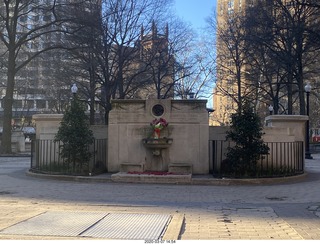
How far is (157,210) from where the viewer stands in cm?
891

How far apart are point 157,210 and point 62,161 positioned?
962cm

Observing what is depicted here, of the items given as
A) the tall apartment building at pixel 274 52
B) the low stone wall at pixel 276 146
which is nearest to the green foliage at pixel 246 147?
the low stone wall at pixel 276 146

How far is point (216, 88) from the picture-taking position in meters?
47.9

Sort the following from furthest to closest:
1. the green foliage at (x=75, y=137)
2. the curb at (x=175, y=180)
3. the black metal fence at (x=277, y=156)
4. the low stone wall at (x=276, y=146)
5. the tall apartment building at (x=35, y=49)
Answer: the tall apartment building at (x=35, y=49) → the low stone wall at (x=276, y=146) → the black metal fence at (x=277, y=156) → the green foliage at (x=75, y=137) → the curb at (x=175, y=180)

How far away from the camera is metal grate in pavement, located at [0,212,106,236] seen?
20.9 ft

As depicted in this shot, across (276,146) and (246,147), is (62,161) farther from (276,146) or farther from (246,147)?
(276,146)

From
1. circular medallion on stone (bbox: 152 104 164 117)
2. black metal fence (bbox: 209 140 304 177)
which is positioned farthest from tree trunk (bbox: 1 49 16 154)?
black metal fence (bbox: 209 140 304 177)

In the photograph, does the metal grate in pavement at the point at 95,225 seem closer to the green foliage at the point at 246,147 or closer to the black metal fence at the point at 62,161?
the green foliage at the point at 246,147

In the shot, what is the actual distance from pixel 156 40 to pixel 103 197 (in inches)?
1078

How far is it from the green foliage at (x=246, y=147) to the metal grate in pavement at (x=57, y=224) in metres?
7.97

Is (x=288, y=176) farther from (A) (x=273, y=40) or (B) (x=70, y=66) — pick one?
(B) (x=70, y=66)

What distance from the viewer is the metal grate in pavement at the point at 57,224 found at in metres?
6.36

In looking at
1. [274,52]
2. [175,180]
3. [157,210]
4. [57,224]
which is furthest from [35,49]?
[57,224]

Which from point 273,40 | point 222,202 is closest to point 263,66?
point 273,40
